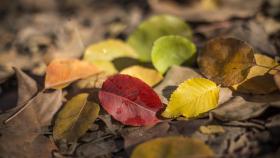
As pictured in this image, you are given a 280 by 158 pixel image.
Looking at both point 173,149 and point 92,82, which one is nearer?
point 173,149

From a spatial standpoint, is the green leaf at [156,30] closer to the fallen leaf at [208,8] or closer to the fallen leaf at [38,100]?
the fallen leaf at [208,8]

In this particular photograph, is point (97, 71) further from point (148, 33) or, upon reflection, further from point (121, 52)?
point (148, 33)

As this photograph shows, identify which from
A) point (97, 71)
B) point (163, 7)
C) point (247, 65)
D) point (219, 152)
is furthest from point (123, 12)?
point (219, 152)

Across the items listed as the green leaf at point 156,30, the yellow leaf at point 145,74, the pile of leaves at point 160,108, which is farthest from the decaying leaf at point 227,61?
the green leaf at point 156,30

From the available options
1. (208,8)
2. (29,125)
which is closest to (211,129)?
(29,125)

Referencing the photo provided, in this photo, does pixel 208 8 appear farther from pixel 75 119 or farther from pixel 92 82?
pixel 75 119

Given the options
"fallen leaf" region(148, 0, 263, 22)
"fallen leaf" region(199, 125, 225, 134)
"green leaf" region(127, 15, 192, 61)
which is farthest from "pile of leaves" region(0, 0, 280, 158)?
"fallen leaf" region(148, 0, 263, 22)
